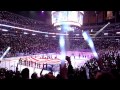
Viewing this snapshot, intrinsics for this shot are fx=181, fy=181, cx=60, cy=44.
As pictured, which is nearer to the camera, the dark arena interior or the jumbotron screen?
the jumbotron screen

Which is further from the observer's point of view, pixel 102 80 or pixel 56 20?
pixel 56 20

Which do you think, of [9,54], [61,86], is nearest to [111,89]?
[61,86]

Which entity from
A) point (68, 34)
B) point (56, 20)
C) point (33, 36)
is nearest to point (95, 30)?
point (68, 34)

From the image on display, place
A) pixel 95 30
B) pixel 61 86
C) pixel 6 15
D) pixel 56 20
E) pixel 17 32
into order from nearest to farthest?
pixel 61 86 < pixel 56 20 < pixel 6 15 < pixel 17 32 < pixel 95 30

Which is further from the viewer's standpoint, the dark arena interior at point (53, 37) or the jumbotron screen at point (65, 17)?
the dark arena interior at point (53, 37)

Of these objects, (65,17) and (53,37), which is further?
(53,37)

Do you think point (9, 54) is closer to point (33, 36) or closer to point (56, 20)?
point (56, 20)

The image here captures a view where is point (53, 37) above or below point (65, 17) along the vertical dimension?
above

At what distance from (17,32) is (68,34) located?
50.0ft

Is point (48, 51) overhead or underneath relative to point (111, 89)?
overhead
